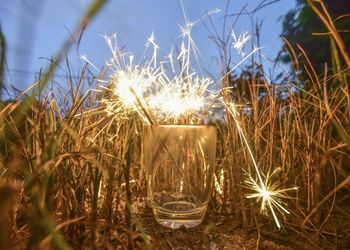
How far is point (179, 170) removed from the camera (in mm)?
526

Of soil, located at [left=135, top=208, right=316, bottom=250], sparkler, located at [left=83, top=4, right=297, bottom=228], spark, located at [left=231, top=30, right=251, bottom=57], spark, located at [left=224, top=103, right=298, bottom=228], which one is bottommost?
soil, located at [left=135, top=208, right=316, bottom=250]

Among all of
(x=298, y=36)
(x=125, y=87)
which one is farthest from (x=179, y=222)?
(x=298, y=36)

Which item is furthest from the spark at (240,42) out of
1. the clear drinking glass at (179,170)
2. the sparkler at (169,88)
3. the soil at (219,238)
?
the soil at (219,238)

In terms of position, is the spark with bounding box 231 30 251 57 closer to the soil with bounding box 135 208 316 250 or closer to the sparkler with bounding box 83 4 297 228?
the sparkler with bounding box 83 4 297 228

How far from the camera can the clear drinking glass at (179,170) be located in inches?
19.7

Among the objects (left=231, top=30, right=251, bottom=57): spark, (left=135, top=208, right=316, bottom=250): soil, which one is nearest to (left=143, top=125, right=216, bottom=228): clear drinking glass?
(left=135, top=208, right=316, bottom=250): soil

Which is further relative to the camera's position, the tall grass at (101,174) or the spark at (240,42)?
the spark at (240,42)

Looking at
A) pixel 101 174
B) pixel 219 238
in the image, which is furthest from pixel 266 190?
pixel 101 174

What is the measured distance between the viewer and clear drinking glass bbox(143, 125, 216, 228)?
500 millimetres

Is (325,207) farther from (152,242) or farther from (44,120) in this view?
(44,120)

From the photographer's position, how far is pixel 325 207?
0.57 meters

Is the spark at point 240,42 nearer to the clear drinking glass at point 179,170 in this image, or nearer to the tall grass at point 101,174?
the tall grass at point 101,174

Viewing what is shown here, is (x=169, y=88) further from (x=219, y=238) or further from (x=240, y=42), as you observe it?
(x=219, y=238)

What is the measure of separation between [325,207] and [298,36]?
2.17m
